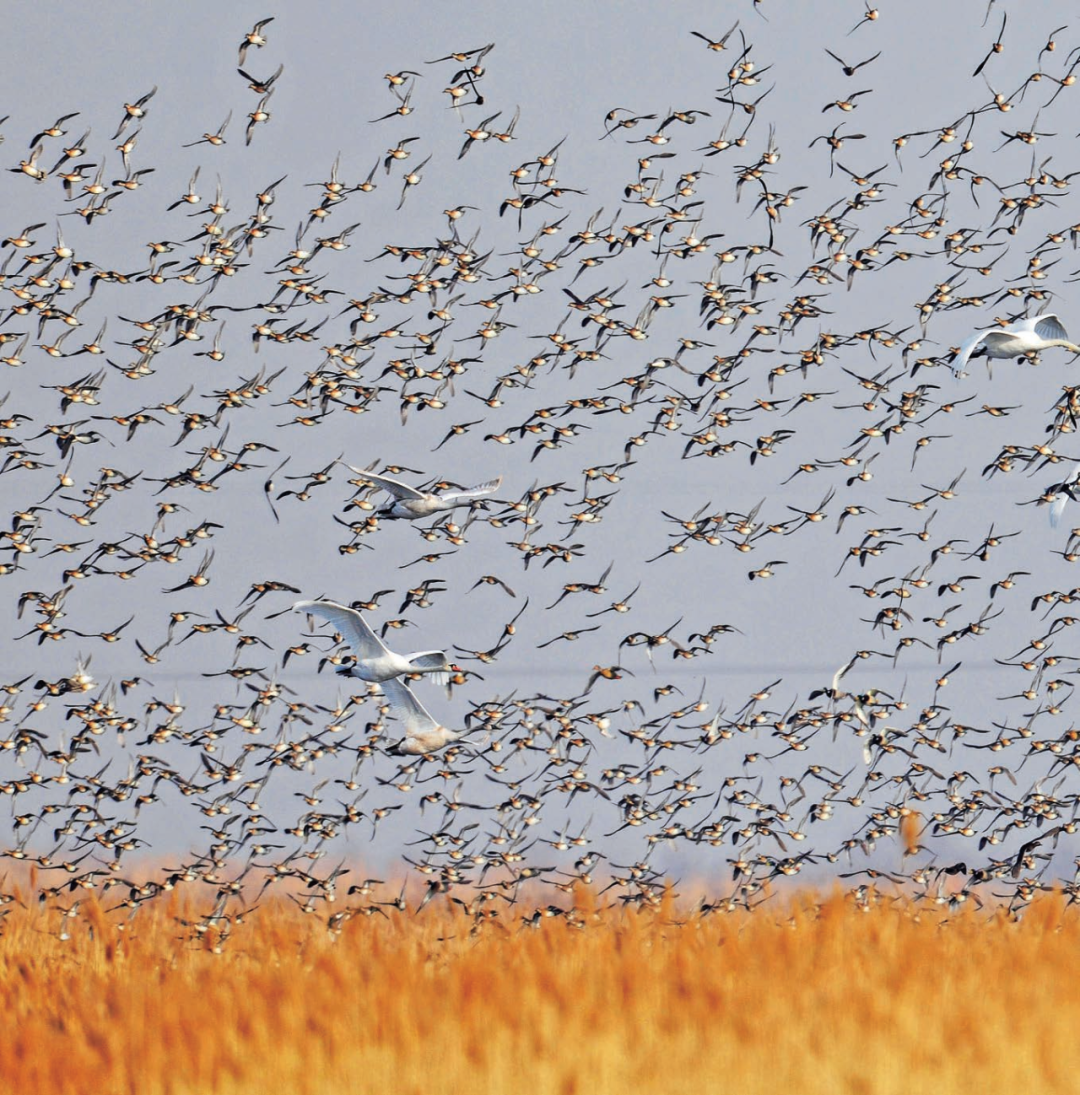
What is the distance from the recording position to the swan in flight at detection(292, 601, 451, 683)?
20.3 metres

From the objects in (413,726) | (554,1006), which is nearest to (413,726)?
(413,726)

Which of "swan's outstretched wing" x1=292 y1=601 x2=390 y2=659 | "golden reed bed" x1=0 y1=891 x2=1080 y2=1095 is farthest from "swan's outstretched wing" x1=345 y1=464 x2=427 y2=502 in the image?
"golden reed bed" x1=0 y1=891 x2=1080 y2=1095

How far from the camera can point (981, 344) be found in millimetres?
21609

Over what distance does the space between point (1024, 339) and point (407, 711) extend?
9.26 metres

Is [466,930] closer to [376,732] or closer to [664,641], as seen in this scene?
[376,732]

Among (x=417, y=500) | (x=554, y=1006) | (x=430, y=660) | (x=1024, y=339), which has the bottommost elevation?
(x=554, y=1006)

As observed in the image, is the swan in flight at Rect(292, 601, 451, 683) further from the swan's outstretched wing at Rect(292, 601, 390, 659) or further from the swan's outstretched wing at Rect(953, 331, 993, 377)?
the swan's outstretched wing at Rect(953, 331, 993, 377)

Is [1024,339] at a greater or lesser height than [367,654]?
greater

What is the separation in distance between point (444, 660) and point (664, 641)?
5105 mm

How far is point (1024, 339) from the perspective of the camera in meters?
21.5

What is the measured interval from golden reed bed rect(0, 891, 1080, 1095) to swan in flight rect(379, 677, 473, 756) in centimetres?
340

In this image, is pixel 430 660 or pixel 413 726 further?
pixel 413 726

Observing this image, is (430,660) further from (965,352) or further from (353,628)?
(965,352)

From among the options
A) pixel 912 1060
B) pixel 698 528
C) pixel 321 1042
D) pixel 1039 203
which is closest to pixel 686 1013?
pixel 912 1060
